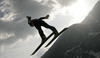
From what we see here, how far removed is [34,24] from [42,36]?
202 centimetres

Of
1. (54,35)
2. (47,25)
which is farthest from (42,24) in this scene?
(54,35)

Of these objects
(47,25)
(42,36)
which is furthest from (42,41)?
(47,25)

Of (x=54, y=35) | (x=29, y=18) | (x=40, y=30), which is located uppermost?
(x=29, y=18)

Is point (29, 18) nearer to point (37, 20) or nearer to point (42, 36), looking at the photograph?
point (37, 20)

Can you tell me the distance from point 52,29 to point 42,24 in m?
1.52

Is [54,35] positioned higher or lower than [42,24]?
lower

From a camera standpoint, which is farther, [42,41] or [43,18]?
[42,41]

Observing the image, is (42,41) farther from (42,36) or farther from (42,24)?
(42,24)

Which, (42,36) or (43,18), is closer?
(43,18)

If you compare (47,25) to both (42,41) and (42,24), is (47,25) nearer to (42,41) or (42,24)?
(42,24)

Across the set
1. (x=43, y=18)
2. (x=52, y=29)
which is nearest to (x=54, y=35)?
(x=52, y=29)

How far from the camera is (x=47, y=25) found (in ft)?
80.5

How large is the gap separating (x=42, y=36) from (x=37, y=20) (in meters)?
2.36

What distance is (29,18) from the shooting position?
2406 cm
